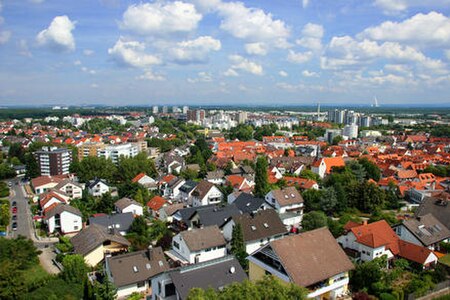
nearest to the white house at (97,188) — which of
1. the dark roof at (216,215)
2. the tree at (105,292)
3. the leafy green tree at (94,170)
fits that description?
the leafy green tree at (94,170)

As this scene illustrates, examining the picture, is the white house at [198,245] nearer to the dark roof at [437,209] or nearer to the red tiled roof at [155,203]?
the red tiled roof at [155,203]

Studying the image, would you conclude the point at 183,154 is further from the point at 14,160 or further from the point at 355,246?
the point at 355,246

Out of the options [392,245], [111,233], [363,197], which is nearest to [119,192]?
[111,233]

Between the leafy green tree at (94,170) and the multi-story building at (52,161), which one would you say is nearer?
the leafy green tree at (94,170)

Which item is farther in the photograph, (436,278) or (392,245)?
(392,245)

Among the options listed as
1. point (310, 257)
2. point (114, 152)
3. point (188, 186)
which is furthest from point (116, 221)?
point (114, 152)

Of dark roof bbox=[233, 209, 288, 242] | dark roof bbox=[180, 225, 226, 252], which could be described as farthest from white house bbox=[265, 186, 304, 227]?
dark roof bbox=[180, 225, 226, 252]
